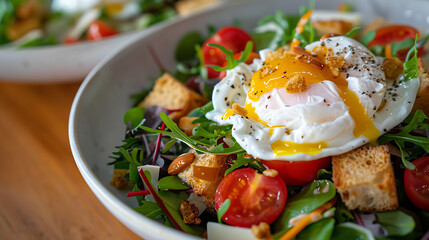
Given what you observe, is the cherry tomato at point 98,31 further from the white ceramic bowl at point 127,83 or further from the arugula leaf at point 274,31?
the arugula leaf at point 274,31

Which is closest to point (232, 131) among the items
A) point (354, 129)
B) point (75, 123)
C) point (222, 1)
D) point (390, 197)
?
point (354, 129)

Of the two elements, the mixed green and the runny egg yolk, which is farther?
the runny egg yolk

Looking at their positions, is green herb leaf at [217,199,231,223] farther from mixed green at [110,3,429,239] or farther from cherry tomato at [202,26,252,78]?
cherry tomato at [202,26,252,78]

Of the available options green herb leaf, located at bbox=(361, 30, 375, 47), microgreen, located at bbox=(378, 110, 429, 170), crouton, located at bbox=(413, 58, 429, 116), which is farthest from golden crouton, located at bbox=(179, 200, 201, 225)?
green herb leaf, located at bbox=(361, 30, 375, 47)

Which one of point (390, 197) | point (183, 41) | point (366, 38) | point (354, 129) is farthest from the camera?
point (183, 41)

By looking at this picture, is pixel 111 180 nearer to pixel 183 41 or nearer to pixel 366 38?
pixel 183 41

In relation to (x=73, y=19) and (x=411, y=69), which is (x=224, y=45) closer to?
(x=411, y=69)
